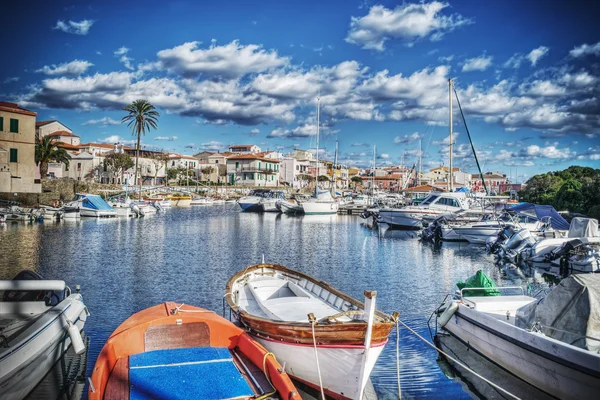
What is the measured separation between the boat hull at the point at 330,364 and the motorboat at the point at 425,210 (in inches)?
1515

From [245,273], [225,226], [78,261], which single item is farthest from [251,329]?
[225,226]

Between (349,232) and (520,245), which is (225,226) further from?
(520,245)

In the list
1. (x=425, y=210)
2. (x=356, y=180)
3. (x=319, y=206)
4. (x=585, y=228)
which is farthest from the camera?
(x=356, y=180)

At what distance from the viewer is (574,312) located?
8.91 metres

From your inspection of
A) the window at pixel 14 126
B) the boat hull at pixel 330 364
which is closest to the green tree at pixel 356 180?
the window at pixel 14 126

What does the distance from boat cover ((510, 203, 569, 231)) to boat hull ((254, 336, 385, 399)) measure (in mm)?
30243

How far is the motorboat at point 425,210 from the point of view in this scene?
45844mm

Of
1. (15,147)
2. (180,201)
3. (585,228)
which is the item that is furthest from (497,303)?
(180,201)

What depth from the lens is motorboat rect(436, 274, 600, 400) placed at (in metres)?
8.02

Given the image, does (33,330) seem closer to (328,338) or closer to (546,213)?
(328,338)

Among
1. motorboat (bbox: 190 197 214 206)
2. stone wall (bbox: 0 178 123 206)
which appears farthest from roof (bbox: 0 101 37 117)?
motorboat (bbox: 190 197 214 206)

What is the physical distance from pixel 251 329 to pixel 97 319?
750cm

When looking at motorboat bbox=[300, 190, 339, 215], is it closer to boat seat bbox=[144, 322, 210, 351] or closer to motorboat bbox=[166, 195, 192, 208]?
motorboat bbox=[166, 195, 192, 208]

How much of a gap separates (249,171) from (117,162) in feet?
125
